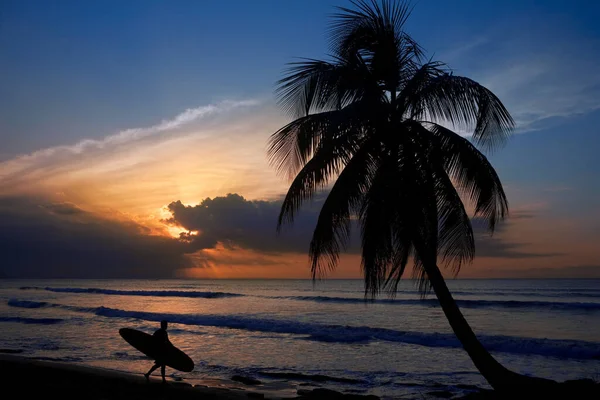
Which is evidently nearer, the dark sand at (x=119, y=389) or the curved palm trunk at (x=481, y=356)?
the curved palm trunk at (x=481, y=356)

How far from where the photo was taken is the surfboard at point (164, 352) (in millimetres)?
11526

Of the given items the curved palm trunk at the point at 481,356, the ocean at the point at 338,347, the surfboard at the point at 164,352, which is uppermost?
the curved palm trunk at the point at 481,356

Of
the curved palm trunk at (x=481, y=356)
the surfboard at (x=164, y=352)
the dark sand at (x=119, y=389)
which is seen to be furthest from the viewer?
the surfboard at (x=164, y=352)

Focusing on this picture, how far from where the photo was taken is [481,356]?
7617 millimetres

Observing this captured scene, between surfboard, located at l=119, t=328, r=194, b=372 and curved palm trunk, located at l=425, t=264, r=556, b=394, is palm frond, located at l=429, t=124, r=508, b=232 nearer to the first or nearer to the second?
curved palm trunk, located at l=425, t=264, r=556, b=394

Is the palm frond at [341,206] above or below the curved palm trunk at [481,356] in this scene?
above

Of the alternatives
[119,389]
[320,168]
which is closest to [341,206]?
[320,168]

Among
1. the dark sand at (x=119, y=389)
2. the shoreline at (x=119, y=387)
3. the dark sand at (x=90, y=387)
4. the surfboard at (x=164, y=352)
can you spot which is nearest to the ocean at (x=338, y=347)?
the shoreline at (x=119, y=387)

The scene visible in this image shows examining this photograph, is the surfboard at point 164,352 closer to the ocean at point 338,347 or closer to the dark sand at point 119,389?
the dark sand at point 119,389

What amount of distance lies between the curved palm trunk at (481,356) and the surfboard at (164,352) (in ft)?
22.3

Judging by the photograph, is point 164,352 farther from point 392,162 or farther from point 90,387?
point 392,162

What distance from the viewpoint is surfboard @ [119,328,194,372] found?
11526mm

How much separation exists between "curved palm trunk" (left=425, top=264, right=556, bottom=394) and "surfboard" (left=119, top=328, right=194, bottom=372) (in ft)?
22.3

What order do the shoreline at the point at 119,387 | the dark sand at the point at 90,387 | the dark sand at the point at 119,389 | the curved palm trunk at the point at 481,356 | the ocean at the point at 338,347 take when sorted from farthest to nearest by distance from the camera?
the ocean at the point at 338,347, the shoreline at the point at 119,387, the dark sand at the point at 90,387, the dark sand at the point at 119,389, the curved palm trunk at the point at 481,356
